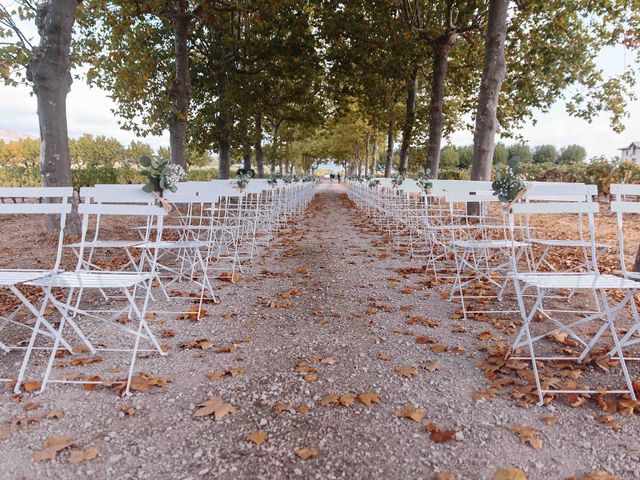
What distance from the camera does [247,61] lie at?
14.6 m

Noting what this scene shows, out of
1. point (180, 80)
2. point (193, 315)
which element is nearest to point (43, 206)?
point (193, 315)

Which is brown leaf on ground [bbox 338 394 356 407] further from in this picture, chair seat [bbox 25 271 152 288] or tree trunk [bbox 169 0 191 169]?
tree trunk [bbox 169 0 191 169]

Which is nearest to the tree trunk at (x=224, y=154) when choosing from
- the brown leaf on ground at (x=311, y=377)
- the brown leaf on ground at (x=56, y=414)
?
the brown leaf on ground at (x=311, y=377)

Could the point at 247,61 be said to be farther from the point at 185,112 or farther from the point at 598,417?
the point at 598,417

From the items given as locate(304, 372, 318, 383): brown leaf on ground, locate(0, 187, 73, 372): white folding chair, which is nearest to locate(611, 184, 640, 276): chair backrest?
locate(304, 372, 318, 383): brown leaf on ground

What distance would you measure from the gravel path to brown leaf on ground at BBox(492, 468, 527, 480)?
0.04 meters

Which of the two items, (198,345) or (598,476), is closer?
(598,476)

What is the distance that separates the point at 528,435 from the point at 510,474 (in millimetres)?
346

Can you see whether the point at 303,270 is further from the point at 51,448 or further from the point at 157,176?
the point at 51,448

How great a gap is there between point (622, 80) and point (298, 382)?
13.6 m

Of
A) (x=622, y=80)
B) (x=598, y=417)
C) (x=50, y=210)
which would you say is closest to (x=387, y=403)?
(x=598, y=417)

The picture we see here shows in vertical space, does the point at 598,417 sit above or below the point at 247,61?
below

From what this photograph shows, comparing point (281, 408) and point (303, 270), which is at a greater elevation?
point (303, 270)

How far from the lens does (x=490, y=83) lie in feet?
28.2
